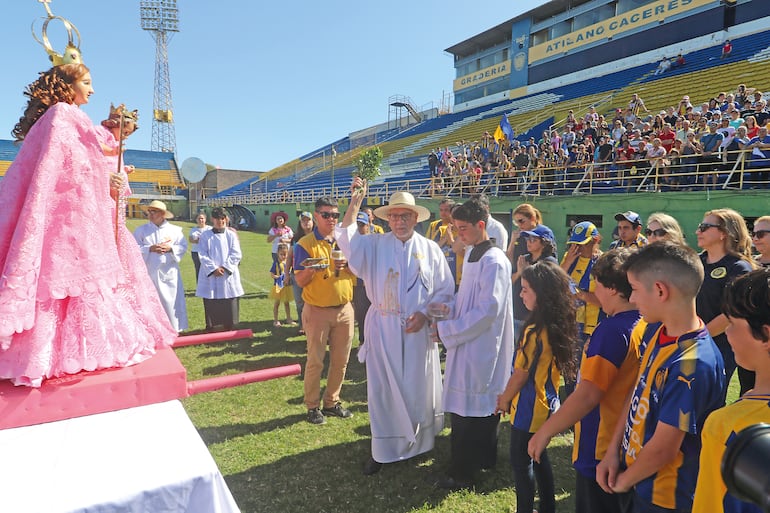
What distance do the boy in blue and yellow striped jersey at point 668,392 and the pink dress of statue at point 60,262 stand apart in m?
2.05

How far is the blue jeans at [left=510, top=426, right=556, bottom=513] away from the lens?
2.59 metres

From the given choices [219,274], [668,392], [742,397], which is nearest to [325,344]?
[668,392]

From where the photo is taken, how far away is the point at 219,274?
7.07 metres

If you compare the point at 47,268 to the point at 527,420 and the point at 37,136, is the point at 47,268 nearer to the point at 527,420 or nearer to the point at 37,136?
the point at 37,136

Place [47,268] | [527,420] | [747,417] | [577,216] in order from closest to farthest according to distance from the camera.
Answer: [747,417] < [47,268] < [527,420] < [577,216]

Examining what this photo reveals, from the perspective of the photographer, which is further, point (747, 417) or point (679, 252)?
point (679, 252)

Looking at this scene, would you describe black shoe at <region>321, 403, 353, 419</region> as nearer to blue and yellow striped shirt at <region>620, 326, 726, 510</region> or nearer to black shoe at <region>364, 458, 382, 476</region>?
black shoe at <region>364, 458, 382, 476</region>

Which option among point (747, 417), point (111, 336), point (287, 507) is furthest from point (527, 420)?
point (111, 336)

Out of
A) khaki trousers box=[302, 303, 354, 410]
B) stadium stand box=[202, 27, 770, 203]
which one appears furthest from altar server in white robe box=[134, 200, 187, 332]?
stadium stand box=[202, 27, 770, 203]

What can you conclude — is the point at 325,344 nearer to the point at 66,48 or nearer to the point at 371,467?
the point at 371,467

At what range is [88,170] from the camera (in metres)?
1.76

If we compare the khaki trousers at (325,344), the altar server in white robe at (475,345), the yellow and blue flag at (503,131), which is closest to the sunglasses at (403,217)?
the altar server in white robe at (475,345)

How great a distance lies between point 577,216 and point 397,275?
10450mm

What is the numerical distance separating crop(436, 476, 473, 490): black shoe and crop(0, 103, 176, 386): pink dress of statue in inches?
90.4
